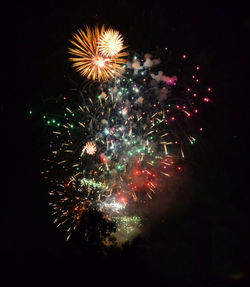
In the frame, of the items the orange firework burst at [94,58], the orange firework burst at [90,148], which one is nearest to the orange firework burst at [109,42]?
the orange firework burst at [94,58]

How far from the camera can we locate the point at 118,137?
7340mm

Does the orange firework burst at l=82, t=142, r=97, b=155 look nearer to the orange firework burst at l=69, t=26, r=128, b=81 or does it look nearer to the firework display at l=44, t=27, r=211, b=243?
the firework display at l=44, t=27, r=211, b=243

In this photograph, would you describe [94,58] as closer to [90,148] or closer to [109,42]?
[109,42]

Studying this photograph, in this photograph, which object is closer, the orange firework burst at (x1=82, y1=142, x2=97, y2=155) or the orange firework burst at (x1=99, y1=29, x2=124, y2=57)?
the orange firework burst at (x1=99, y1=29, x2=124, y2=57)

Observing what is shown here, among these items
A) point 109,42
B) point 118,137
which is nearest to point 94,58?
point 109,42

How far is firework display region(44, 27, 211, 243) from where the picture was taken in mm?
7281

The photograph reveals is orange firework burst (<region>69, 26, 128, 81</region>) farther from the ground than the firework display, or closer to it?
farther from the ground

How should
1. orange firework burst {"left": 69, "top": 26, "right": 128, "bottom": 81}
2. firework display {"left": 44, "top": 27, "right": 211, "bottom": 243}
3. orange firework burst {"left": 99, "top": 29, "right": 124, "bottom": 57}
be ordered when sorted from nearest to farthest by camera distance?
orange firework burst {"left": 99, "top": 29, "right": 124, "bottom": 57}
orange firework burst {"left": 69, "top": 26, "right": 128, "bottom": 81}
firework display {"left": 44, "top": 27, "right": 211, "bottom": 243}

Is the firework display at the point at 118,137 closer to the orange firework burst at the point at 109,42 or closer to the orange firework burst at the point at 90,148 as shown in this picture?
the orange firework burst at the point at 90,148

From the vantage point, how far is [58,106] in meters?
8.45

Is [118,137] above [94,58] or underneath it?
underneath

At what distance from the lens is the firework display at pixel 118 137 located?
287 inches

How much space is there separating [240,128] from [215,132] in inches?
43.0

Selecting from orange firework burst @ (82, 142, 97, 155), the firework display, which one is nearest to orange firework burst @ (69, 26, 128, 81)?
the firework display
